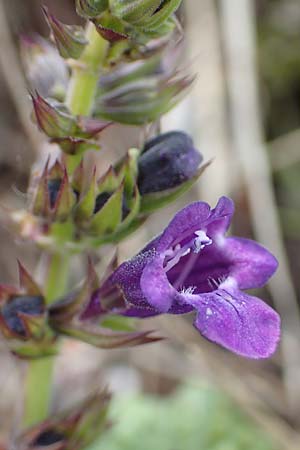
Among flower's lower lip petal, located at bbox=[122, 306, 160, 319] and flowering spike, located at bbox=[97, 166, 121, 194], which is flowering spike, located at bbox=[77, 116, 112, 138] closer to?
flowering spike, located at bbox=[97, 166, 121, 194]

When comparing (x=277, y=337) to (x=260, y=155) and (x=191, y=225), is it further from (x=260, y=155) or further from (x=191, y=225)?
(x=260, y=155)

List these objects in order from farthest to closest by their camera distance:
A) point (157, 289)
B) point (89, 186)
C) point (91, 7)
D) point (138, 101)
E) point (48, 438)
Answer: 1. point (48, 438)
2. point (138, 101)
3. point (89, 186)
4. point (91, 7)
5. point (157, 289)

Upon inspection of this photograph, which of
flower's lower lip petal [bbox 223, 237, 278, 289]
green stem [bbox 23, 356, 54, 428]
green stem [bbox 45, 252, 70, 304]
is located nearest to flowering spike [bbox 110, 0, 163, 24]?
flower's lower lip petal [bbox 223, 237, 278, 289]

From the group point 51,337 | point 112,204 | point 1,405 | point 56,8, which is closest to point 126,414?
point 1,405

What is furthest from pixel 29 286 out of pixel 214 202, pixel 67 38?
pixel 214 202

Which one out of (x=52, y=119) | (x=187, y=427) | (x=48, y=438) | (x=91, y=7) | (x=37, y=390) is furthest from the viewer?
(x=187, y=427)

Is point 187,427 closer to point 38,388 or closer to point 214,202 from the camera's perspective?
point 38,388

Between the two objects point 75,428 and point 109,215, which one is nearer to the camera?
point 109,215
